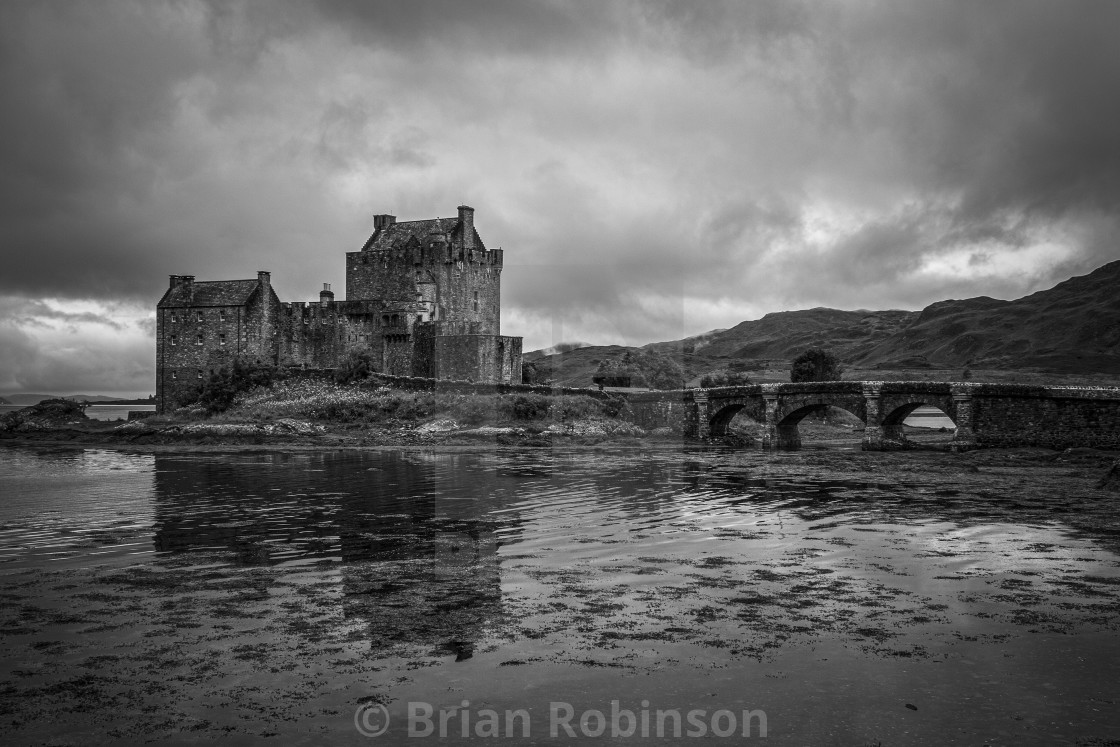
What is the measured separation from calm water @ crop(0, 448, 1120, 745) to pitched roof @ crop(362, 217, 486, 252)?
46895 millimetres

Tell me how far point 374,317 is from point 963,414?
43194 mm

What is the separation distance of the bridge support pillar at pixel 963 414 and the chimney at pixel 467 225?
3756cm

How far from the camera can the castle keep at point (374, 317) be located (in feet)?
217

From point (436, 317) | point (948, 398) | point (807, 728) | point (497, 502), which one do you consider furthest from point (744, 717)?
point (436, 317)

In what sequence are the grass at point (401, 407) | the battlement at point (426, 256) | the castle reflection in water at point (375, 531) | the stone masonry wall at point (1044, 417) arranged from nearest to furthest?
the castle reflection in water at point (375, 531) → the stone masonry wall at point (1044, 417) → the grass at point (401, 407) → the battlement at point (426, 256)

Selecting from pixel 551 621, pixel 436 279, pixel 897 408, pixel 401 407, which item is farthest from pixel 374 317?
pixel 551 621

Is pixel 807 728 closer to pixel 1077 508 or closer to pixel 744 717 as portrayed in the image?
pixel 744 717

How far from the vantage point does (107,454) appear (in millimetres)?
48531

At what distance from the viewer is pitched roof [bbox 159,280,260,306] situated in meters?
68.4

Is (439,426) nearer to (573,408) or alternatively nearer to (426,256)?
(573,408)

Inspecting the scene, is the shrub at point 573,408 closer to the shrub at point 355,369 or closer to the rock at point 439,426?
the rock at point 439,426

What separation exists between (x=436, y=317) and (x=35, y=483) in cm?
3773

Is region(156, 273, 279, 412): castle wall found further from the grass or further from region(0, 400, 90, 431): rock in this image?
region(0, 400, 90, 431): rock

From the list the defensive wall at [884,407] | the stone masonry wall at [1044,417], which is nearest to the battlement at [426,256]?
the defensive wall at [884,407]
